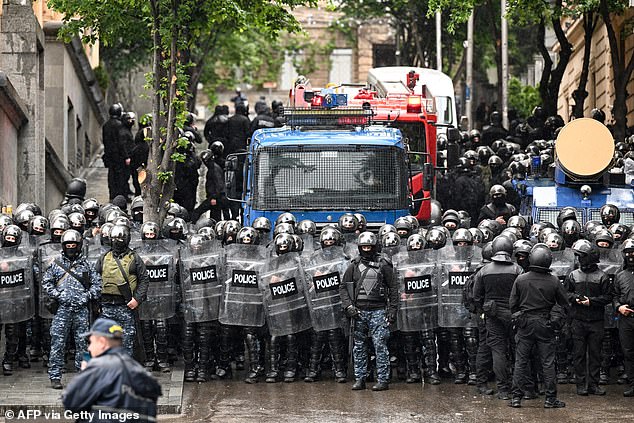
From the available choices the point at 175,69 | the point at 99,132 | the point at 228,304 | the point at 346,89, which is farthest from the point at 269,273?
the point at 99,132

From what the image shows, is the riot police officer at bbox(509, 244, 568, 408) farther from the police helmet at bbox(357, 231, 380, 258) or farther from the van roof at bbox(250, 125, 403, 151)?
the van roof at bbox(250, 125, 403, 151)

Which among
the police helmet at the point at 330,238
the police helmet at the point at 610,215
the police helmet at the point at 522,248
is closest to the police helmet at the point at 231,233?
the police helmet at the point at 330,238

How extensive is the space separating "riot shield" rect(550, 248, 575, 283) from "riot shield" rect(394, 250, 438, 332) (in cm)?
137

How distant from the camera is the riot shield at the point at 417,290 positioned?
17359 millimetres

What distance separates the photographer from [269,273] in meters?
17.4

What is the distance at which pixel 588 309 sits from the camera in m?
16.8

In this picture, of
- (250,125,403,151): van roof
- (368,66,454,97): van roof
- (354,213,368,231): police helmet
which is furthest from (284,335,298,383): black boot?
(368,66,454,97): van roof

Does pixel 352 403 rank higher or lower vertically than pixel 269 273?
lower

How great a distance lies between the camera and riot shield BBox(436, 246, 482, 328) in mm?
17266

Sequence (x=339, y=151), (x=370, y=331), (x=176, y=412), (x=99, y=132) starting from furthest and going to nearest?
(x=99, y=132) → (x=339, y=151) → (x=370, y=331) → (x=176, y=412)

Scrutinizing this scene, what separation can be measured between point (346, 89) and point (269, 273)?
9.27 metres

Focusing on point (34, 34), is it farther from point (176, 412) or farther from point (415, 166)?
point (176, 412)

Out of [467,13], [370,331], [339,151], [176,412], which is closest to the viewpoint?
[176,412]

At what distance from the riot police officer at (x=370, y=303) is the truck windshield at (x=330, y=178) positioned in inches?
113
